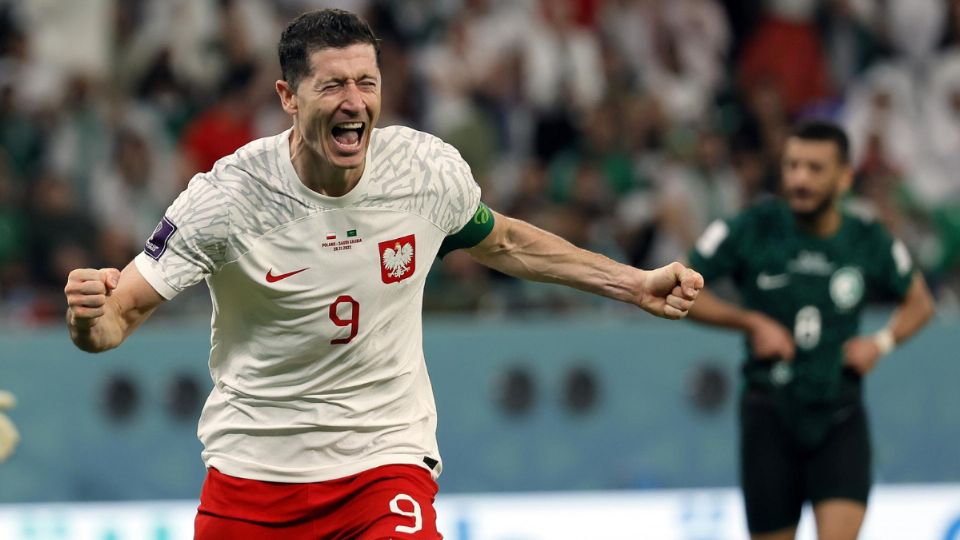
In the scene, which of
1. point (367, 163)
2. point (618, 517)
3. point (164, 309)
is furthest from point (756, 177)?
point (367, 163)

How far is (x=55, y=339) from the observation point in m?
10.1

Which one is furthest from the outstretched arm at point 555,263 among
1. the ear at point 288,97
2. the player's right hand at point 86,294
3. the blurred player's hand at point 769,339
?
the blurred player's hand at point 769,339

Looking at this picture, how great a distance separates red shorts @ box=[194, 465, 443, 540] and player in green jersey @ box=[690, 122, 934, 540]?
2.61 metres

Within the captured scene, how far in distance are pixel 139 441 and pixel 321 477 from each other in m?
5.39

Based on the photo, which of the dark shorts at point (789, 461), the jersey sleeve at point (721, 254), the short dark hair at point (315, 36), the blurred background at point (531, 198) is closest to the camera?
the short dark hair at point (315, 36)

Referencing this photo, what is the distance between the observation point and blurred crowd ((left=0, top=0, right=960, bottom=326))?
11.0 metres

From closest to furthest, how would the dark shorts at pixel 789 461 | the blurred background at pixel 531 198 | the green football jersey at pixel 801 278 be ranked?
the dark shorts at pixel 789 461 → the green football jersey at pixel 801 278 → the blurred background at pixel 531 198

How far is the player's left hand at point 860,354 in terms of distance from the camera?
291 inches

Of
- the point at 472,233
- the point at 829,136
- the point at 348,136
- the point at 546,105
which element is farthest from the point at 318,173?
the point at 546,105

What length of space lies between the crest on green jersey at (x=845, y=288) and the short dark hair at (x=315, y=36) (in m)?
3.06

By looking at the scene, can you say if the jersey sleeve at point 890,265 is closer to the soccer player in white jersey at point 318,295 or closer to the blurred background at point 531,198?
Result: the blurred background at point 531,198

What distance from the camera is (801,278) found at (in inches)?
294

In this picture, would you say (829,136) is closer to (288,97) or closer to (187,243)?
(288,97)

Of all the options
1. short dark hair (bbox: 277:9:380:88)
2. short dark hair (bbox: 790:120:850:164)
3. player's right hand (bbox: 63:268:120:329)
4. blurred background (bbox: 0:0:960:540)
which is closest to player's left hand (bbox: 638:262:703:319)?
short dark hair (bbox: 277:9:380:88)
